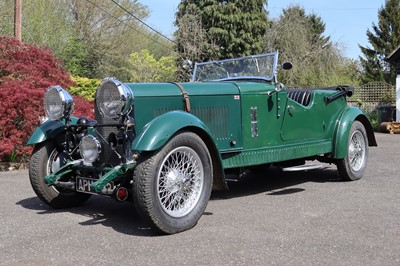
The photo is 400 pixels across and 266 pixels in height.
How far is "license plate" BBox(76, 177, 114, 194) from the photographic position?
4664mm

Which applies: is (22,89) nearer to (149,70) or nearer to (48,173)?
(48,173)

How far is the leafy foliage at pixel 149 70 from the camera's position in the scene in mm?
26312

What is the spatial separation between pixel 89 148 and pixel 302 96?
3362mm

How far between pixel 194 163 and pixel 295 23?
2609cm

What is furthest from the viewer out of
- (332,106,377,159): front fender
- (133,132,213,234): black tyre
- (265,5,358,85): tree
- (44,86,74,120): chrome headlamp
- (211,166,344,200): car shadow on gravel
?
(265,5,358,85): tree

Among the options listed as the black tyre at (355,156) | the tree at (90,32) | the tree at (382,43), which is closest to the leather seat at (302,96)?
the black tyre at (355,156)

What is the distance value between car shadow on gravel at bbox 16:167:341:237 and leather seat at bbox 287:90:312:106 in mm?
1189

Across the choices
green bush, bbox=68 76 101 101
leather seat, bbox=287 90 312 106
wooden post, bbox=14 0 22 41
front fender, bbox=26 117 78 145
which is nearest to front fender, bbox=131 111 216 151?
front fender, bbox=26 117 78 145

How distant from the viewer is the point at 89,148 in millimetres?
4910

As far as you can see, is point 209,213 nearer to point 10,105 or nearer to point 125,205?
point 125,205

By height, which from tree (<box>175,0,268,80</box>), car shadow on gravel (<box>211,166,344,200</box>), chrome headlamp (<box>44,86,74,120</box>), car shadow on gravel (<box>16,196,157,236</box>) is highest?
tree (<box>175,0,268,80</box>)

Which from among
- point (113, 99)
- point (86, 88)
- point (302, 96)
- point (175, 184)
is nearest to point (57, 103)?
point (113, 99)

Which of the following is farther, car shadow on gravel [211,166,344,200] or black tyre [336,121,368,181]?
black tyre [336,121,368,181]

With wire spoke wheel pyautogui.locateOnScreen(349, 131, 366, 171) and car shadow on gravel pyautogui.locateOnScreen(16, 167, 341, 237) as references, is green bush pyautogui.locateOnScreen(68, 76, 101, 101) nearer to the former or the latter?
car shadow on gravel pyautogui.locateOnScreen(16, 167, 341, 237)
